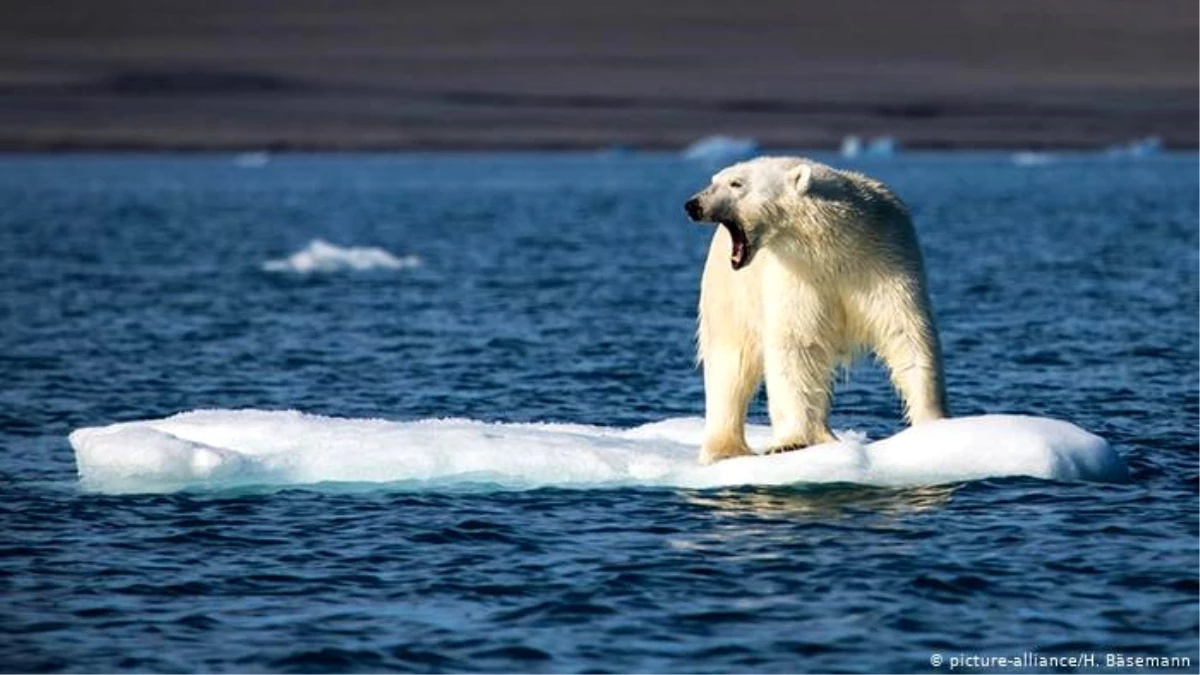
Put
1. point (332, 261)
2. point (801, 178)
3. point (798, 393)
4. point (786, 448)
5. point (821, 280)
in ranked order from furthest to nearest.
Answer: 1. point (332, 261)
2. point (786, 448)
3. point (798, 393)
4. point (821, 280)
5. point (801, 178)

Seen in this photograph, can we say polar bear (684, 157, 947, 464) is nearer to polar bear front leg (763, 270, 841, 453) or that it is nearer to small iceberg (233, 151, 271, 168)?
polar bear front leg (763, 270, 841, 453)

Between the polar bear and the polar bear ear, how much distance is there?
10 mm

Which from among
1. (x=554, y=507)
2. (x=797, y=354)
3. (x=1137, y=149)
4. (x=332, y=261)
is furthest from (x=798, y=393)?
(x=1137, y=149)

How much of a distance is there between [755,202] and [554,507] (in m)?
2.53

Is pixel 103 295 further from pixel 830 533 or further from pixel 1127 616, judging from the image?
pixel 1127 616

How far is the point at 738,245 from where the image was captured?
1536 cm

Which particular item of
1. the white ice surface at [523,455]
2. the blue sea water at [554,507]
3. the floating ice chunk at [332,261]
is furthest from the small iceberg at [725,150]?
the white ice surface at [523,455]

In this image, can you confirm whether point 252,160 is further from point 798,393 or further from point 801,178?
point 801,178

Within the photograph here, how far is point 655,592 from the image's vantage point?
Answer: 12586 millimetres

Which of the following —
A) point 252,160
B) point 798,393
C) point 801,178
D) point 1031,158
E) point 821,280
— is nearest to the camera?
point 801,178

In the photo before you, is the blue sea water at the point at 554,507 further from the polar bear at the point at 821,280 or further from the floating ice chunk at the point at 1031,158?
the floating ice chunk at the point at 1031,158

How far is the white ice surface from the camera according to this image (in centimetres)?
1505

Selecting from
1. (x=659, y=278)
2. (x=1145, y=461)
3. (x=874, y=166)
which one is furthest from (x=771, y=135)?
(x=1145, y=461)

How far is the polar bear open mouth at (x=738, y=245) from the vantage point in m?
15.3
